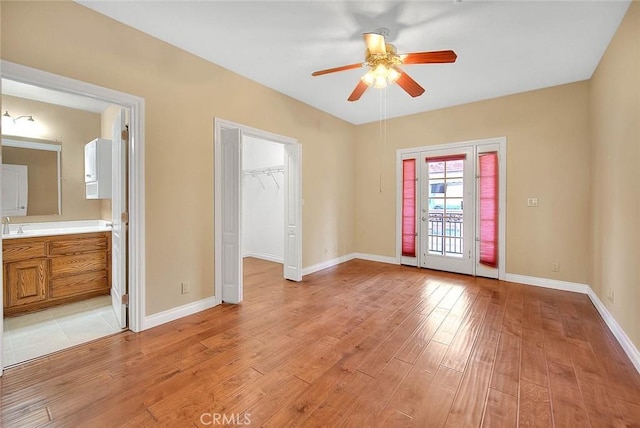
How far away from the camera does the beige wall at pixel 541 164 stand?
3.83 metres

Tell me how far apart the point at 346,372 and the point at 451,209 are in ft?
12.2

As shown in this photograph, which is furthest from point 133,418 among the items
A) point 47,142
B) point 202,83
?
point 47,142

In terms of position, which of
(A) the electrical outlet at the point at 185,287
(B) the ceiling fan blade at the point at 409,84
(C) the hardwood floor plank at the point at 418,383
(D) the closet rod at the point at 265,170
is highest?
(B) the ceiling fan blade at the point at 409,84

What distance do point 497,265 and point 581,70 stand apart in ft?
9.31

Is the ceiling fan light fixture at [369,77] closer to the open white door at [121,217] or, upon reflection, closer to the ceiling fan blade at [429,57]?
the ceiling fan blade at [429,57]

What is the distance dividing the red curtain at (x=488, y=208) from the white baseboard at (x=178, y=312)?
4173 mm

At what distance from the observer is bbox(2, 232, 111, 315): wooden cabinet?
3037mm

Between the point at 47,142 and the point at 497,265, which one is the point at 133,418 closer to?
the point at 47,142

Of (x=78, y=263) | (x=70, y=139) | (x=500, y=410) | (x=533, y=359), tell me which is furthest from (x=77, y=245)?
(x=533, y=359)

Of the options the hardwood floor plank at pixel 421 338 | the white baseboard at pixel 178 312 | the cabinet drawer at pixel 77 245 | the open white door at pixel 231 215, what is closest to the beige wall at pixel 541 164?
the hardwood floor plank at pixel 421 338

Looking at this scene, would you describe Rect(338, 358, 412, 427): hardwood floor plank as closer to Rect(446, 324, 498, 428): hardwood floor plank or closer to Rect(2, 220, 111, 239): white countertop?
Rect(446, 324, 498, 428): hardwood floor plank

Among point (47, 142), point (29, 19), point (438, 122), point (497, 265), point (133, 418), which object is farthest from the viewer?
point (438, 122)

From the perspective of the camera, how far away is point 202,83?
10.4 feet

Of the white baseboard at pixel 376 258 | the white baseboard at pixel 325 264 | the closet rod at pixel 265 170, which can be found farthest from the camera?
the closet rod at pixel 265 170
